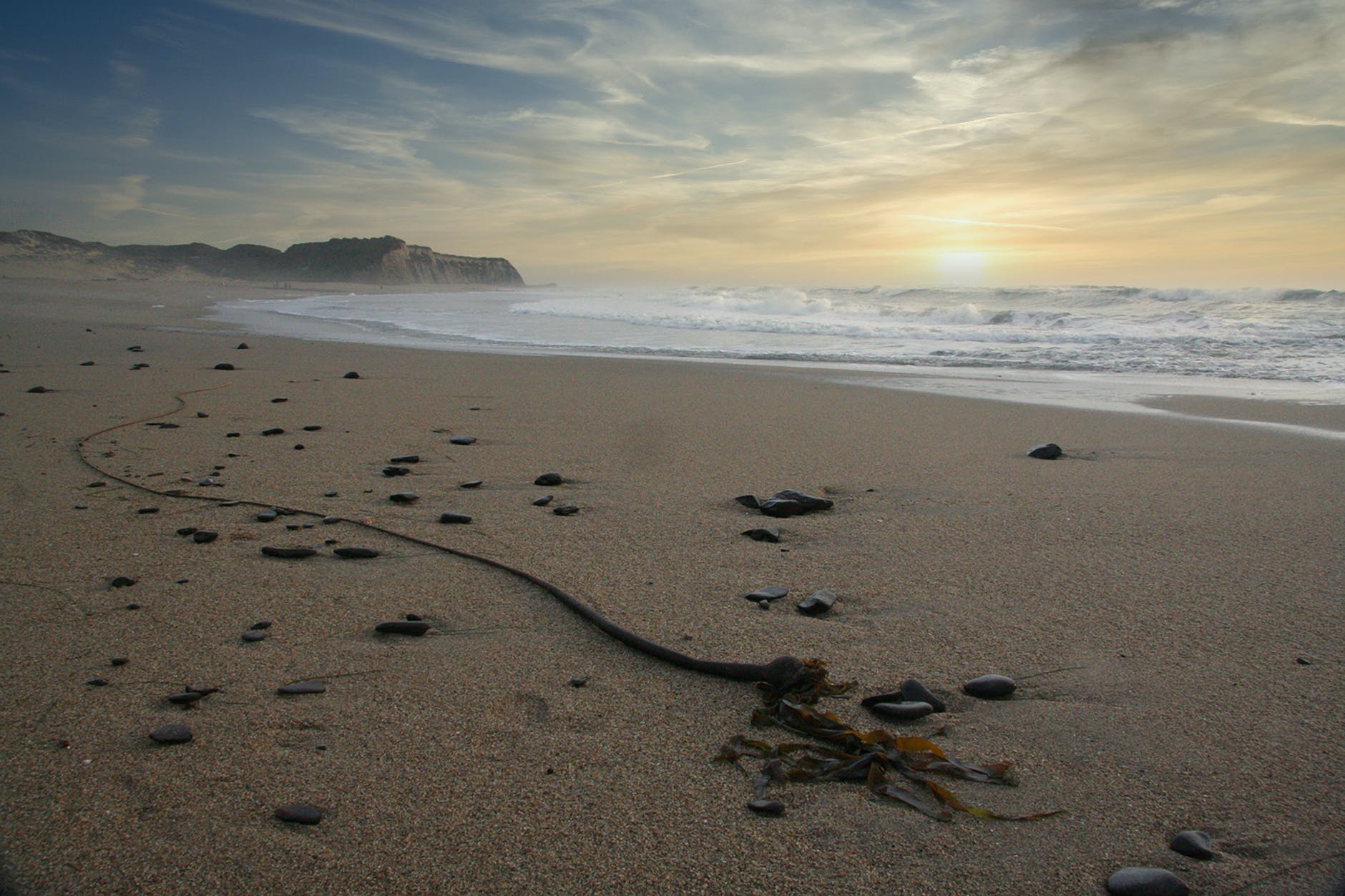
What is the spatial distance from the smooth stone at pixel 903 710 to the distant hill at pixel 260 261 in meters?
72.6

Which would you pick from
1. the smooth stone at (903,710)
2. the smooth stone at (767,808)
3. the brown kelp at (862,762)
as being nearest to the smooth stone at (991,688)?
the smooth stone at (903,710)

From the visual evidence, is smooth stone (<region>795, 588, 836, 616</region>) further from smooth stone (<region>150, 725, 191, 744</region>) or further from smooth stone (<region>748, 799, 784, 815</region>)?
smooth stone (<region>150, 725, 191, 744</region>)

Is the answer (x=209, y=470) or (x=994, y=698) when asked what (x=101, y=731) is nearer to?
(x=994, y=698)

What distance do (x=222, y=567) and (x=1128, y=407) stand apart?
6.62 meters

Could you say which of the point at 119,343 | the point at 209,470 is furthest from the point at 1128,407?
the point at 119,343

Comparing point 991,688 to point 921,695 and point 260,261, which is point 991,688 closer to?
point 921,695

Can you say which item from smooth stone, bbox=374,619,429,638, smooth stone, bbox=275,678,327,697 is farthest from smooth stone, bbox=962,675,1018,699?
smooth stone, bbox=275,678,327,697

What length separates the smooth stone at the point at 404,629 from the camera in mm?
2105

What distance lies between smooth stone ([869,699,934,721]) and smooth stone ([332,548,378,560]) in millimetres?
1755

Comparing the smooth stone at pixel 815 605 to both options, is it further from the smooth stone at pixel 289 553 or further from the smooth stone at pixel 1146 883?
the smooth stone at pixel 289 553

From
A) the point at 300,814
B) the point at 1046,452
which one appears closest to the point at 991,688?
the point at 300,814

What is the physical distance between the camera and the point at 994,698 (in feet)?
5.94

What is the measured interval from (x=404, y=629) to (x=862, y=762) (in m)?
1.23

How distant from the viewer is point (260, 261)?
95.6 metres
